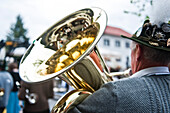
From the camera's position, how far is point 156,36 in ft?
4.47

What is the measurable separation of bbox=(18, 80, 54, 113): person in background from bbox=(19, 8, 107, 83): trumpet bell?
5.12ft

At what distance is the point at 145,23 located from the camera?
4.66 ft

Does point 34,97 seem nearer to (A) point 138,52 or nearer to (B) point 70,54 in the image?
(B) point 70,54

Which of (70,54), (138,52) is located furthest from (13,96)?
(138,52)

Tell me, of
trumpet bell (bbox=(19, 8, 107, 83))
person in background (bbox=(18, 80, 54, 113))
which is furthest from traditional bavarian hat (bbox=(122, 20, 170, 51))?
person in background (bbox=(18, 80, 54, 113))

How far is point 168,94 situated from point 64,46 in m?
1.21

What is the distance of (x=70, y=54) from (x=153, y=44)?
0.92m

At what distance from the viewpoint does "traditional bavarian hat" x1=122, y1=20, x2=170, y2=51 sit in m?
1.34

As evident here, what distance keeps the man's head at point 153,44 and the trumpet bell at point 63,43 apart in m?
0.44

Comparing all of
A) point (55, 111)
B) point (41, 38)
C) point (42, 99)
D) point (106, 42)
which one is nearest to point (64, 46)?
point (41, 38)

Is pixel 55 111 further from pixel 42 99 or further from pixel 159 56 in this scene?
pixel 42 99

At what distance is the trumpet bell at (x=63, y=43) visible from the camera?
1.79 metres

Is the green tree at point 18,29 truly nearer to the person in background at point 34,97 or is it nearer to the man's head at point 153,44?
the person in background at point 34,97

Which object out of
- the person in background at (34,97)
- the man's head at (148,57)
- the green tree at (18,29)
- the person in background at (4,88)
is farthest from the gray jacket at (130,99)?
the green tree at (18,29)
